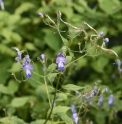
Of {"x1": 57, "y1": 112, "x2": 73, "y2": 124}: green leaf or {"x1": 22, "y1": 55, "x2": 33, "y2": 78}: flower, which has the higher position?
{"x1": 22, "y1": 55, "x2": 33, "y2": 78}: flower

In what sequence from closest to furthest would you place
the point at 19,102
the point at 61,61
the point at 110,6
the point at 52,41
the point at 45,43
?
the point at 61,61 < the point at 19,102 < the point at 110,6 < the point at 52,41 < the point at 45,43

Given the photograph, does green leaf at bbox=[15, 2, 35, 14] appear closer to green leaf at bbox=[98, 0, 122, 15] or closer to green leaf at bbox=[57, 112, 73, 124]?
green leaf at bbox=[98, 0, 122, 15]

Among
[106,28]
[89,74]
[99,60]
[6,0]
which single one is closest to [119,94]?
[99,60]

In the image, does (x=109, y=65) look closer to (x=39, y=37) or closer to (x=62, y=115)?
(x=39, y=37)

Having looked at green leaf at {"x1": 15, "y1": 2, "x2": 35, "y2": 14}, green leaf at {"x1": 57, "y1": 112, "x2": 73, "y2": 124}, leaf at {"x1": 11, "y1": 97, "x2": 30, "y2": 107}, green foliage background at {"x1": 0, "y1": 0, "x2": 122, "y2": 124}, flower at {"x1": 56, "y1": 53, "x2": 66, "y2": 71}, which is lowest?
green leaf at {"x1": 57, "y1": 112, "x2": 73, "y2": 124}

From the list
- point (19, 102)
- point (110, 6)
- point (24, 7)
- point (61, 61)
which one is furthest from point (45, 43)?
point (61, 61)

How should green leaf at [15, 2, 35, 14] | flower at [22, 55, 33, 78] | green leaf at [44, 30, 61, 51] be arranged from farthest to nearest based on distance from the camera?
1. green leaf at [15, 2, 35, 14]
2. green leaf at [44, 30, 61, 51]
3. flower at [22, 55, 33, 78]

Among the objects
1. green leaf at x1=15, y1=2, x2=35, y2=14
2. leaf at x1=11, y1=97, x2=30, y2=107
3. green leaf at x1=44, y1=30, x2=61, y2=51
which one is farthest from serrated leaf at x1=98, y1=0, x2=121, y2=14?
leaf at x1=11, y1=97, x2=30, y2=107

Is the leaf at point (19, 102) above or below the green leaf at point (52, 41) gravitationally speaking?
below

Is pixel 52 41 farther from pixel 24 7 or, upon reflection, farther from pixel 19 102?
pixel 19 102

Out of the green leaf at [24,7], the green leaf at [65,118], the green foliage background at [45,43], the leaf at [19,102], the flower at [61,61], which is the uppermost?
the green leaf at [24,7]

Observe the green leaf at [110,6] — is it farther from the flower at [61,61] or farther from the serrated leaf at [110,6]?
the flower at [61,61]

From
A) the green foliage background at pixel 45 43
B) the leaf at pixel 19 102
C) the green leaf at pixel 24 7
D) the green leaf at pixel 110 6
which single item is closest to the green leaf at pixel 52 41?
the green foliage background at pixel 45 43
